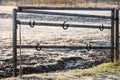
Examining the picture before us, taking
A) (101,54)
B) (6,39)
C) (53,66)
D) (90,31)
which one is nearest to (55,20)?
(90,31)

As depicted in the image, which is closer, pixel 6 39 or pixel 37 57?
pixel 37 57

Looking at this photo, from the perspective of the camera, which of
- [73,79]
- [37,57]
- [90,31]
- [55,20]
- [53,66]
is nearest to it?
[73,79]

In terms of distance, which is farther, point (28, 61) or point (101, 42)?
point (101, 42)

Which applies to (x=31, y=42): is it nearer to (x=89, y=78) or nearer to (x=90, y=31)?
(x=90, y=31)

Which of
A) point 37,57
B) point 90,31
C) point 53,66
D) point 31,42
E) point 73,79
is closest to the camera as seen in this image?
point 73,79

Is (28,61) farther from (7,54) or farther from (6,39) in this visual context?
(6,39)

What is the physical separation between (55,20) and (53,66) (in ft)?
45.0

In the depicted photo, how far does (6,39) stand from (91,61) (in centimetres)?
467

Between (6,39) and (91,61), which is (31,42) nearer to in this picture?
(6,39)

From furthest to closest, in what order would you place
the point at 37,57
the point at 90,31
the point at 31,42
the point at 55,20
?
the point at 55,20 < the point at 90,31 < the point at 31,42 < the point at 37,57

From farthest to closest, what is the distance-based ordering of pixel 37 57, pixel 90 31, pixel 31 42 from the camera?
pixel 90 31, pixel 31 42, pixel 37 57

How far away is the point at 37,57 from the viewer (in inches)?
418

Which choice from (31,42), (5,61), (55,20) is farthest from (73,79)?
(55,20)

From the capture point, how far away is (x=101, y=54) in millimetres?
11164
